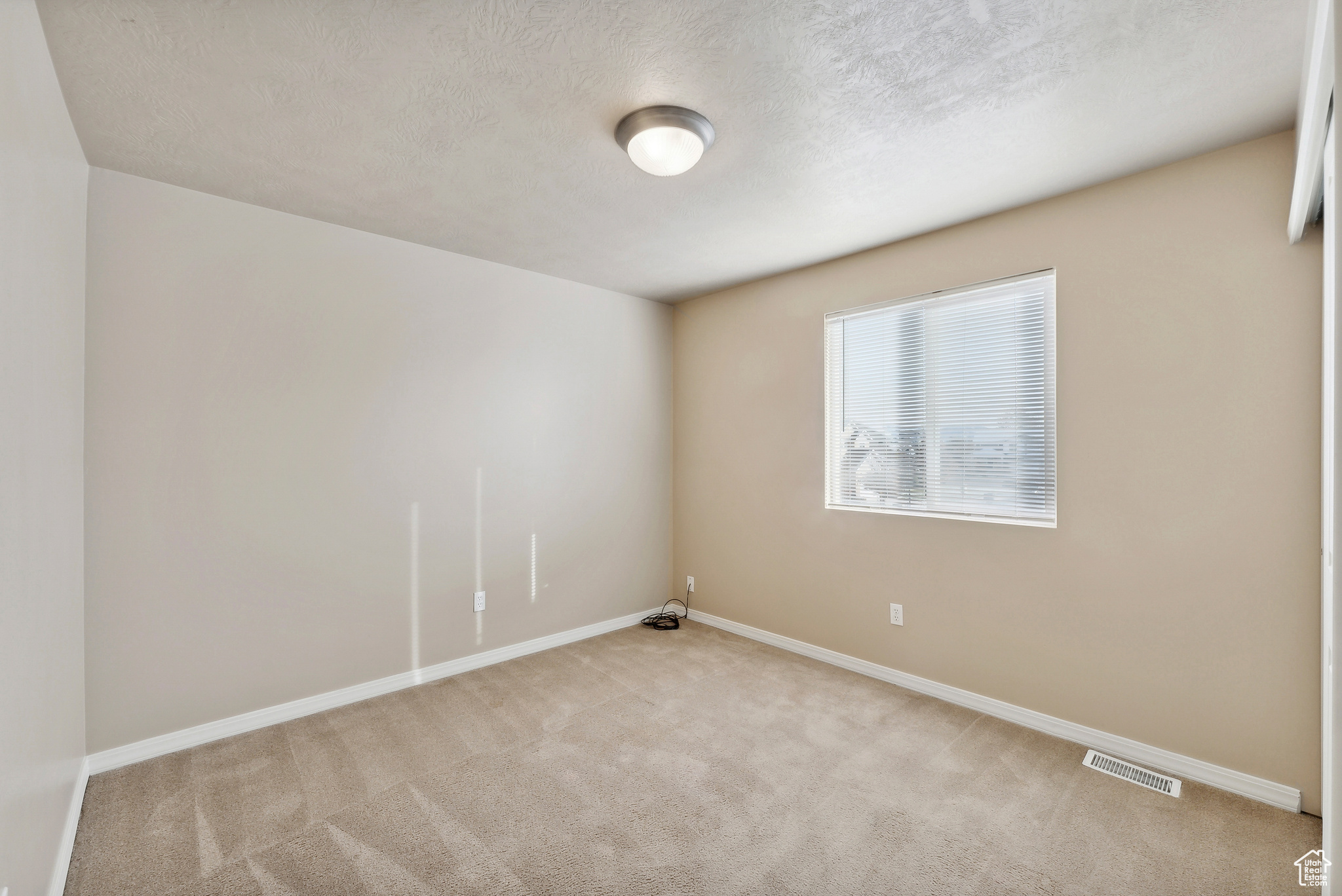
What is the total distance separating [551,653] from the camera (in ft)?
12.4

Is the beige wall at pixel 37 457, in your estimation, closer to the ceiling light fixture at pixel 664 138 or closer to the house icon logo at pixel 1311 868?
the ceiling light fixture at pixel 664 138

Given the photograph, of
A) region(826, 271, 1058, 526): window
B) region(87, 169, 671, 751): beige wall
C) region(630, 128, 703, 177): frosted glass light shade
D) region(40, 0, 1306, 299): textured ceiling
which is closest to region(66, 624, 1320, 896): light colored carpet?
region(87, 169, 671, 751): beige wall

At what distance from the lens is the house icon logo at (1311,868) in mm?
1768

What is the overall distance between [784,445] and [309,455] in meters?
2.76

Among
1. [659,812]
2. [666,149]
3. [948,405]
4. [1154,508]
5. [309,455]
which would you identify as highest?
[666,149]

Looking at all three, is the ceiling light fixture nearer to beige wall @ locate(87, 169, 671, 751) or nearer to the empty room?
the empty room

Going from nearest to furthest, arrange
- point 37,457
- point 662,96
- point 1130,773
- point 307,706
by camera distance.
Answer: point 37,457 → point 662,96 → point 1130,773 → point 307,706

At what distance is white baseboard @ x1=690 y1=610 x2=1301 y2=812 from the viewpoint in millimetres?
2178

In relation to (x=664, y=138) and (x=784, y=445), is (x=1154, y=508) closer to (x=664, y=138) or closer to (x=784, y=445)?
(x=784, y=445)

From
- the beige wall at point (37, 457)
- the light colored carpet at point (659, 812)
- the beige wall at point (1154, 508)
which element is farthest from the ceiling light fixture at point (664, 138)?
the light colored carpet at point (659, 812)

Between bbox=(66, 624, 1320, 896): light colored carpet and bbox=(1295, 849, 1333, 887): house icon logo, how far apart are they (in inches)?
1.2

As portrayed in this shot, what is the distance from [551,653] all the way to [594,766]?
1.42 m

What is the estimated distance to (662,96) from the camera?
76.7 inches

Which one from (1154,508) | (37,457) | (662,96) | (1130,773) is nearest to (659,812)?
(1130,773)
